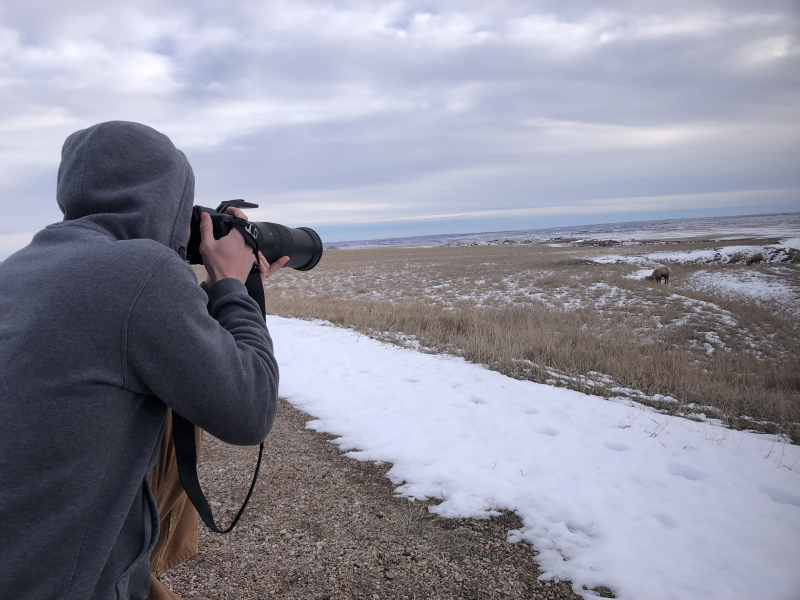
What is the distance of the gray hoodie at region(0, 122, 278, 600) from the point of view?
2.85 feet

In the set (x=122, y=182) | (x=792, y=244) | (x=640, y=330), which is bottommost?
(x=640, y=330)

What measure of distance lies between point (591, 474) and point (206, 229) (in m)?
3.04

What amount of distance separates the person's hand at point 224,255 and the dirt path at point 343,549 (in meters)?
1.64

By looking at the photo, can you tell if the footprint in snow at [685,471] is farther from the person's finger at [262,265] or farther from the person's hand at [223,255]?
the person's hand at [223,255]

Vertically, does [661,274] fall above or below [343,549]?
above

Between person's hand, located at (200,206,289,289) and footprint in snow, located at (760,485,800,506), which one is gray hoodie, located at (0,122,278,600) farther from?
footprint in snow, located at (760,485,800,506)

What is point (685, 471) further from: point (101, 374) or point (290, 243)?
point (101, 374)

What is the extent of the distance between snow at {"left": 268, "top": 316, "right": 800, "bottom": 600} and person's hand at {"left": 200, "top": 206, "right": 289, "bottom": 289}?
6.90 feet

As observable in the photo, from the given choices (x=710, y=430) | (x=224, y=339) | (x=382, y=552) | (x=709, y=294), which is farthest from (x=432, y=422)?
(x=709, y=294)

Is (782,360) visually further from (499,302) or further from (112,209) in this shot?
(112,209)

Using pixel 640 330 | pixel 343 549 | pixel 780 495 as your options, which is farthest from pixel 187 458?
pixel 640 330

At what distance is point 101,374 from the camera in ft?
2.94

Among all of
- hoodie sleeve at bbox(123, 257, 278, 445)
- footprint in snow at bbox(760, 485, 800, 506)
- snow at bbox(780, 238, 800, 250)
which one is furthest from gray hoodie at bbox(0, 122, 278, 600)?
snow at bbox(780, 238, 800, 250)

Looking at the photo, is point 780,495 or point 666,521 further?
point 780,495
